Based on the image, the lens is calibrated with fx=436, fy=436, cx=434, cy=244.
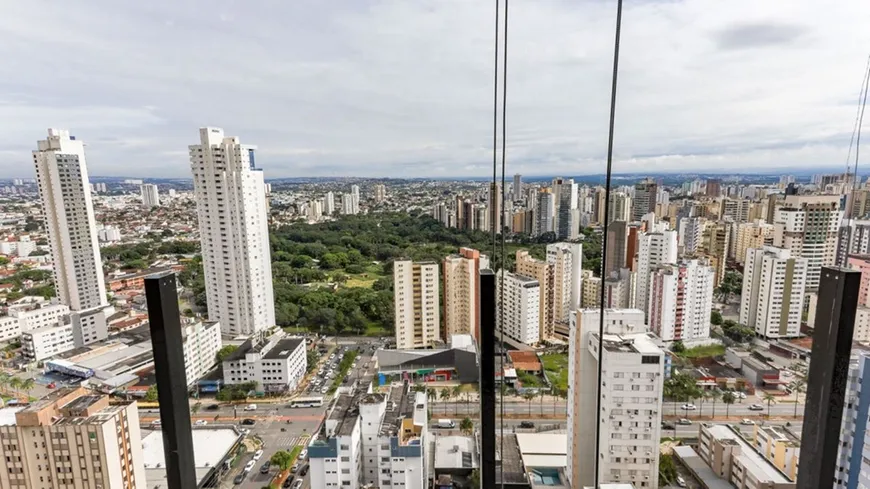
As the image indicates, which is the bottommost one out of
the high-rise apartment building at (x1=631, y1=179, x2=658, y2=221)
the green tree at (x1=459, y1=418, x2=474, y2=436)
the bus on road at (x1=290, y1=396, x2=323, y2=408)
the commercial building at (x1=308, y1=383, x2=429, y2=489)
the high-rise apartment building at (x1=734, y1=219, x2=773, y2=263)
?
the bus on road at (x1=290, y1=396, x2=323, y2=408)

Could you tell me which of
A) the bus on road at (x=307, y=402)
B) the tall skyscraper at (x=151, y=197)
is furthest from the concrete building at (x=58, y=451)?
the tall skyscraper at (x=151, y=197)

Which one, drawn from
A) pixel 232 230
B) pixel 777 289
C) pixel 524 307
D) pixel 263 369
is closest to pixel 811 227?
pixel 777 289

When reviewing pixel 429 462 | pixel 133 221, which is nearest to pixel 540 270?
pixel 429 462

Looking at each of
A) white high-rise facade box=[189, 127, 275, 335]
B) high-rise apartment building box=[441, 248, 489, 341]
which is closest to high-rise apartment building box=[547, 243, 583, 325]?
high-rise apartment building box=[441, 248, 489, 341]

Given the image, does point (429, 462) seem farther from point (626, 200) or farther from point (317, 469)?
point (626, 200)

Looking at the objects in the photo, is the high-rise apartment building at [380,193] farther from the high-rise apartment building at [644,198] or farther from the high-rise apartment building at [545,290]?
the high-rise apartment building at [545,290]

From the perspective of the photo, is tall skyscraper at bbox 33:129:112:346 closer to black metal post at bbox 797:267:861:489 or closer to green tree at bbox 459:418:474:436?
green tree at bbox 459:418:474:436
